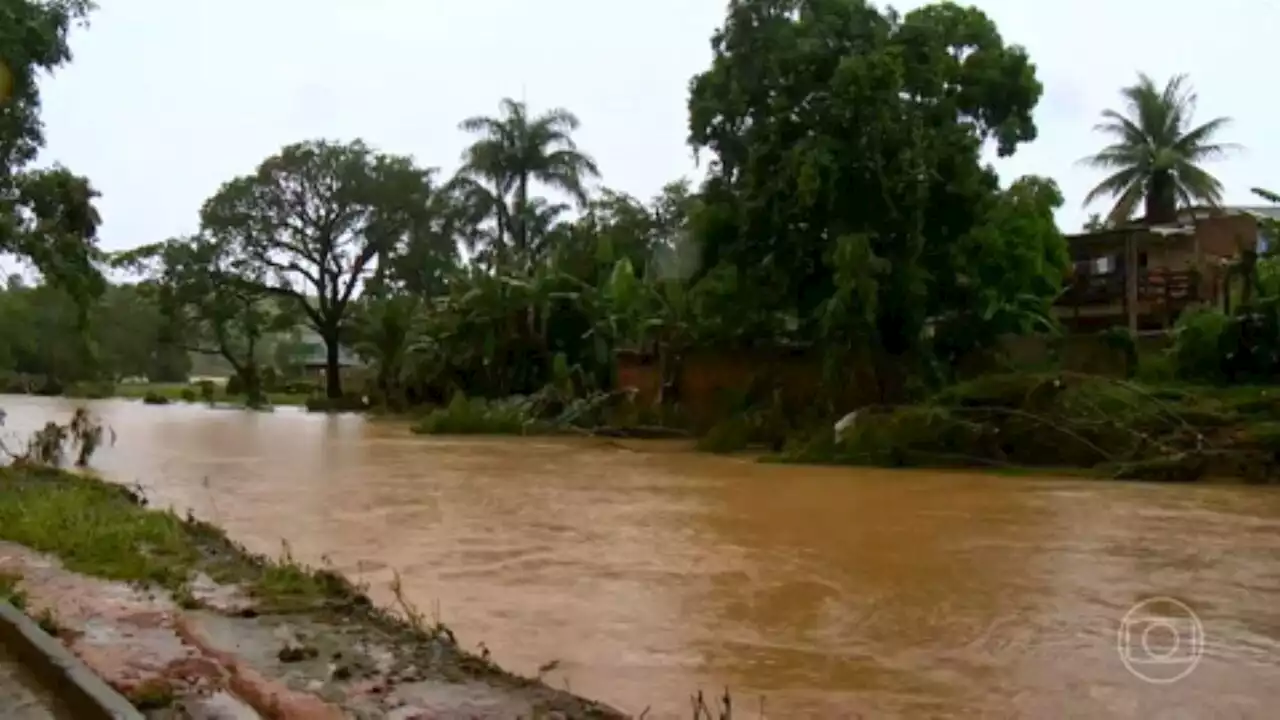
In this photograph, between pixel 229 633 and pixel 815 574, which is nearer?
pixel 229 633

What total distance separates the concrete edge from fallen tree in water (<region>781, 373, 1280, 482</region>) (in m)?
14.5

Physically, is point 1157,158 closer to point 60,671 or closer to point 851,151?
point 851,151

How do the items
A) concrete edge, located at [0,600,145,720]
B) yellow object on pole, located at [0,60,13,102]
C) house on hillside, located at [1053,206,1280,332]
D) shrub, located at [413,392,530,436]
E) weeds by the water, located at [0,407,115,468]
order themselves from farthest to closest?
shrub, located at [413,392,530,436] < house on hillside, located at [1053,206,1280,332] < weeds by the water, located at [0,407,115,468] < yellow object on pole, located at [0,60,13,102] < concrete edge, located at [0,600,145,720]

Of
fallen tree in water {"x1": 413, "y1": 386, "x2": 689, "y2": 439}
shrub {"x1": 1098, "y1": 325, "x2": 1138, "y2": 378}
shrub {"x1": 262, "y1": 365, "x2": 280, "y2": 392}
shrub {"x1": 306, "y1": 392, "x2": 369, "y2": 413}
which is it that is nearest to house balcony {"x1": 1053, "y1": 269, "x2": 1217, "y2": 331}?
shrub {"x1": 1098, "y1": 325, "x2": 1138, "y2": 378}

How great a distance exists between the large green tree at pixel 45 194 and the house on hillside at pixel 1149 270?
20.9 metres

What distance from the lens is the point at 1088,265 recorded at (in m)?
29.1

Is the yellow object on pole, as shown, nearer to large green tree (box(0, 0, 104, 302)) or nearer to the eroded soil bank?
large green tree (box(0, 0, 104, 302))

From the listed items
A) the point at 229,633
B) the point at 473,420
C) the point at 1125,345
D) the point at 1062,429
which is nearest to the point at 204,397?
the point at 473,420

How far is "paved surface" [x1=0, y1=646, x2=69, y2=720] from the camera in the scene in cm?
462

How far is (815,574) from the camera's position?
8930 millimetres

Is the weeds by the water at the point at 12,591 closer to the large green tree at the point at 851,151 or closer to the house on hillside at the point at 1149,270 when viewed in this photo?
the large green tree at the point at 851,151

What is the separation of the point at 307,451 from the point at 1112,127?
25347 millimetres

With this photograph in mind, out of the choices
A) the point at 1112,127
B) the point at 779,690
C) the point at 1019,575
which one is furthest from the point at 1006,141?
the point at 779,690

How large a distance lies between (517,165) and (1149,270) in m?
20.9
